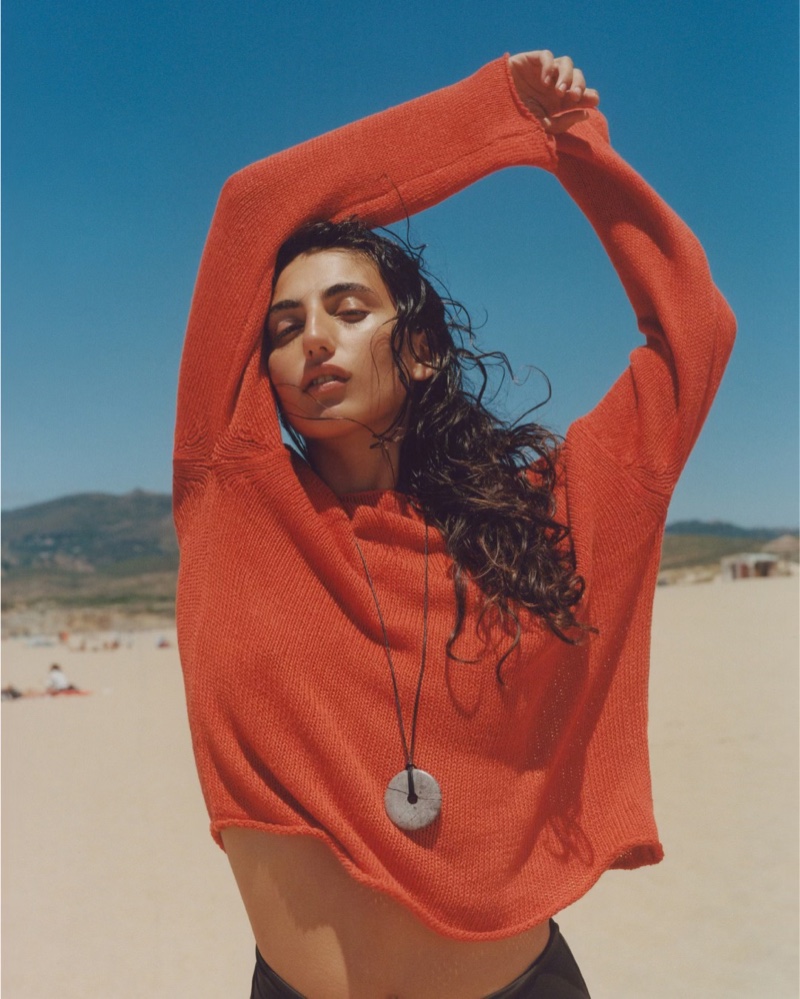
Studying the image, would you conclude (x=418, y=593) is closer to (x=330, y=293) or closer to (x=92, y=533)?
(x=330, y=293)

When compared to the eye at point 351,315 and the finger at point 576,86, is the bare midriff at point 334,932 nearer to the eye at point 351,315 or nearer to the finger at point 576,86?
the eye at point 351,315

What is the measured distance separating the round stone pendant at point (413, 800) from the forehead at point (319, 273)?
880 mm

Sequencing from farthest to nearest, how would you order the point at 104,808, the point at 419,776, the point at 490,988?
1. the point at 104,808
2. the point at 490,988
3. the point at 419,776

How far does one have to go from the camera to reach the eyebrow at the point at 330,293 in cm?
181

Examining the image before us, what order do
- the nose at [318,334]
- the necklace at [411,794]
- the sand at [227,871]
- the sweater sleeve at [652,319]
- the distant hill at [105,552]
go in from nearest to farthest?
the necklace at [411,794]
the nose at [318,334]
the sweater sleeve at [652,319]
the sand at [227,871]
the distant hill at [105,552]

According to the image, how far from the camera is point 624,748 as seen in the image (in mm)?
1909

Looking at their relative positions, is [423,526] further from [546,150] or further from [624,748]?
[546,150]

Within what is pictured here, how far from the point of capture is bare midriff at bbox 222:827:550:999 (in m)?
1.68

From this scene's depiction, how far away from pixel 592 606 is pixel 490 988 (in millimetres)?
711

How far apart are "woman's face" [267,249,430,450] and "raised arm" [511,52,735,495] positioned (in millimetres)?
426

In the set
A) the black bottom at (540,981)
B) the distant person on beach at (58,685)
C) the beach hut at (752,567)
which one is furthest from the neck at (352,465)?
the beach hut at (752,567)

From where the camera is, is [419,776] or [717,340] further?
[717,340]

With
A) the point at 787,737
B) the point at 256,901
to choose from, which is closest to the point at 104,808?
the point at 787,737

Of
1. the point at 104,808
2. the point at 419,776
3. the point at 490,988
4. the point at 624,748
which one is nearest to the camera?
the point at 419,776
